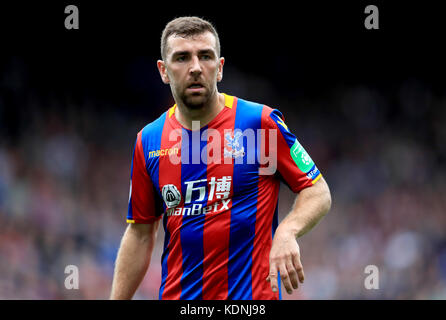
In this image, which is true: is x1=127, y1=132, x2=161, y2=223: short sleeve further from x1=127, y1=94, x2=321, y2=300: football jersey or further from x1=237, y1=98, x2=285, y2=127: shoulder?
x1=237, y1=98, x2=285, y2=127: shoulder

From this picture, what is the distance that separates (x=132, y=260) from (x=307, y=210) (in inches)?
45.5

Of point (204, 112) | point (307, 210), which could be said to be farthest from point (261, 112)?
point (307, 210)

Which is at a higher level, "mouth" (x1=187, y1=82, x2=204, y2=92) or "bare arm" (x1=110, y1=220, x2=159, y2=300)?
"mouth" (x1=187, y1=82, x2=204, y2=92)

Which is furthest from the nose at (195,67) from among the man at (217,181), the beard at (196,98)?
the beard at (196,98)

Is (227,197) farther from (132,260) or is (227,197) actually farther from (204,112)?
(132,260)

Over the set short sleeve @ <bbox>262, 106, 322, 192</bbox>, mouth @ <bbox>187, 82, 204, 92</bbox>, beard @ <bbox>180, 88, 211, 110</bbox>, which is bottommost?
short sleeve @ <bbox>262, 106, 322, 192</bbox>

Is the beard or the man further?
the beard

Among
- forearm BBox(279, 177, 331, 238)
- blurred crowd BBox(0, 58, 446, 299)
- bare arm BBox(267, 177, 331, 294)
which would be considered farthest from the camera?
blurred crowd BBox(0, 58, 446, 299)

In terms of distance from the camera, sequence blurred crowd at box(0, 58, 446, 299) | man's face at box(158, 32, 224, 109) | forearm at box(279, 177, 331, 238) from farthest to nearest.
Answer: blurred crowd at box(0, 58, 446, 299)
man's face at box(158, 32, 224, 109)
forearm at box(279, 177, 331, 238)

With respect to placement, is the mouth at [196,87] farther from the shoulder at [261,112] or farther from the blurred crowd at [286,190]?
the blurred crowd at [286,190]

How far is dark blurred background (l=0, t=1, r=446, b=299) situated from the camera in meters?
9.32

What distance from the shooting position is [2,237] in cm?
917

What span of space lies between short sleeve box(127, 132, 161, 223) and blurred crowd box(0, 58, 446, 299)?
18.8ft

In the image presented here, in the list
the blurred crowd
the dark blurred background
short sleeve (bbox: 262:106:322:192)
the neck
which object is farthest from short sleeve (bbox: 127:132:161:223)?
the blurred crowd
